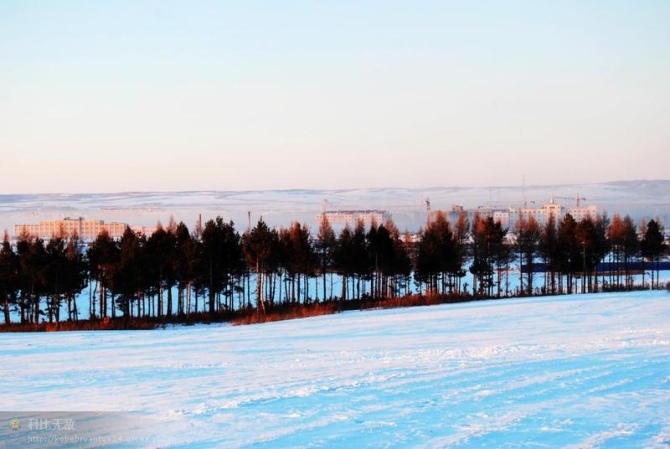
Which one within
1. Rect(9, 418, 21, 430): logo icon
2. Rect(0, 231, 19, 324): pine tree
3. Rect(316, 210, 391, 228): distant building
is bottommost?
Rect(0, 231, 19, 324): pine tree

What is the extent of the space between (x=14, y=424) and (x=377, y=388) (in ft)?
16.1

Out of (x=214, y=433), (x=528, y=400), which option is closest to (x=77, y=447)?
(x=214, y=433)

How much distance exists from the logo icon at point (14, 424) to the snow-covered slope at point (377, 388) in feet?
0.61

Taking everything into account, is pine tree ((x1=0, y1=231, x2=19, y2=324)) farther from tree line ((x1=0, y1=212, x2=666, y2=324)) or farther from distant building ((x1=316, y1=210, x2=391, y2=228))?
distant building ((x1=316, y1=210, x2=391, y2=228))

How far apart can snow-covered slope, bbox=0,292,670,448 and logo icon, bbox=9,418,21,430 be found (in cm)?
18

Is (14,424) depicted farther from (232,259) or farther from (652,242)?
(652,242)

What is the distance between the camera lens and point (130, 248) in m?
43.8

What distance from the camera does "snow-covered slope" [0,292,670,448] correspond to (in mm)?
7324

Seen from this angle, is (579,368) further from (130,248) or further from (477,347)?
(130,248)

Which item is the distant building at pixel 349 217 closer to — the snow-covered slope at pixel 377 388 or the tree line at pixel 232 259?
the tree line at pixel 232 259

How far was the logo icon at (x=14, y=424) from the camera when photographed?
7980mm

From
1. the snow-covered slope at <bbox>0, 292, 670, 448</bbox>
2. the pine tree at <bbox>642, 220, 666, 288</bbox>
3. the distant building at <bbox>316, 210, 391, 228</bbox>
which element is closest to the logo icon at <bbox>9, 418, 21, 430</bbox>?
the snow-covered slope at <bbox>0, 292, 670, 448</bbox>

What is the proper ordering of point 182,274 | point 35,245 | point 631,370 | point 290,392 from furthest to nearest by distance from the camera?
point 182,274
point 35,245
point 631,370
point 290,392

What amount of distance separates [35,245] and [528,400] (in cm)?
4132
